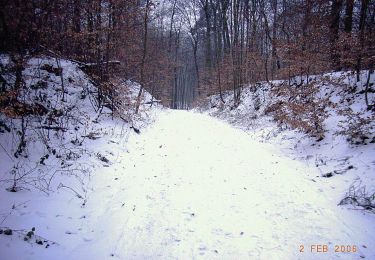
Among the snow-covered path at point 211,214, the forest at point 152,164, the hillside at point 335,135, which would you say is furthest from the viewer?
the hillside at point 335,135

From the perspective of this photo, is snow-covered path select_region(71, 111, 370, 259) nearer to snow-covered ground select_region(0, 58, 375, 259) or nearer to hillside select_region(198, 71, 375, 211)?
snow-covered ground select_region(0, 58, 375, 259)

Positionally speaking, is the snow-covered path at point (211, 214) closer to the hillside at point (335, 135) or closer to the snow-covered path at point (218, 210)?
the snow-covered path at point (218, 210)

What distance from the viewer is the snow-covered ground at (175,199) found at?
4.25 meters

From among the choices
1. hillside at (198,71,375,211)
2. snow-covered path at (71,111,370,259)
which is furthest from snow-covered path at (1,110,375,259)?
hillside at (198,71,375,211)

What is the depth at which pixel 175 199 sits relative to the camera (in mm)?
5895

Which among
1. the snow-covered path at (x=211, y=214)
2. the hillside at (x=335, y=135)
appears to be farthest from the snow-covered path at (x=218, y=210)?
the hillside at (x=335, y=135)

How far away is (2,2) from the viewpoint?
5.95 metres

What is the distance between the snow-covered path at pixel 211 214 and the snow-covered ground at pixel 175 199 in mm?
21

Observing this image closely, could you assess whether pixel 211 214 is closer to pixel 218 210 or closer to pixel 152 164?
pixel 218 210

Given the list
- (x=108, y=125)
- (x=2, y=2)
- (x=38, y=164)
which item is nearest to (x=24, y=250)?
(x=38, y=164)

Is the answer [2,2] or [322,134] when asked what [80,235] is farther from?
[322,134]

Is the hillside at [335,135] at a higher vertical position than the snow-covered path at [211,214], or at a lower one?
higher

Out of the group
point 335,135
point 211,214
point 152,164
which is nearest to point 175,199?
point 211,214

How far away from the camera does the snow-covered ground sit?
4.25 meters
